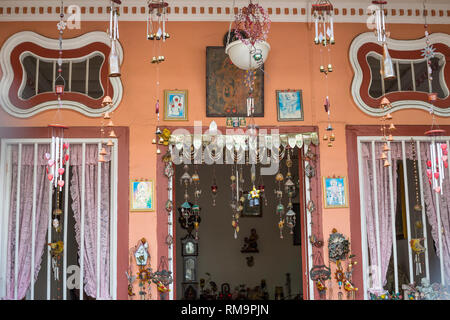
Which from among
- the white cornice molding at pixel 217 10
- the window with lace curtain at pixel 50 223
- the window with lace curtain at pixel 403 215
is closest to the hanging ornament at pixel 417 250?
the window with lace curtain at pixel 403 215

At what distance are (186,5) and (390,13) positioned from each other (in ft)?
8.55

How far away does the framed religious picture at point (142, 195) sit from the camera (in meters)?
6.22

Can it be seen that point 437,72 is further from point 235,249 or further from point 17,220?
point 17,220

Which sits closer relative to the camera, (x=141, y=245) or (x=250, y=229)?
(x=141, y=245)

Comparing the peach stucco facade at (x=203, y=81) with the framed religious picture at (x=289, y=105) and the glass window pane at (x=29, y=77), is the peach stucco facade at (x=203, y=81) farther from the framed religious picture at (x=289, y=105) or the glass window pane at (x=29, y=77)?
the glass window pane at (x=29, y=77)

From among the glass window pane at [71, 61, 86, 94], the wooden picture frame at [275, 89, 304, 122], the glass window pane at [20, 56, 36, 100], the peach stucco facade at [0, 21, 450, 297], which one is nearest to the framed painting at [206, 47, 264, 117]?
the peach stucco facade at [0, 21, 450, 297]

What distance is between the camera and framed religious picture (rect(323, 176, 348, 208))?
631cm

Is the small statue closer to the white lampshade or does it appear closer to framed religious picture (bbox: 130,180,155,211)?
framed religious picture (bbox: 130,180,155,211)

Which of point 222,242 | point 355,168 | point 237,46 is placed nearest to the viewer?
point 237,46

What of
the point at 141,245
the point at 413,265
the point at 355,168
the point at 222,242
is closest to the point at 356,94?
the point at 355,168

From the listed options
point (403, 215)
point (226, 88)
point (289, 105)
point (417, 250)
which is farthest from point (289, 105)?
point (417, 250)

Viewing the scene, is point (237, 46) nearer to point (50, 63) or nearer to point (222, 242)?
point (50, 63)

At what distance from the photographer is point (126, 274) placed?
607 centimetres

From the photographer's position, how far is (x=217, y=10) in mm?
6660
